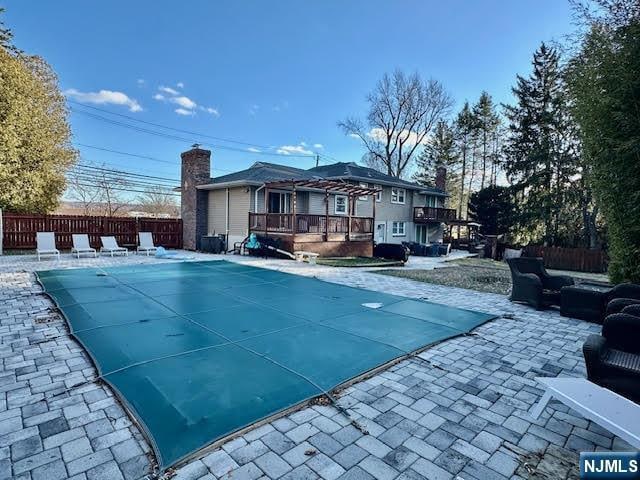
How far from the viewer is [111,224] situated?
15516mm

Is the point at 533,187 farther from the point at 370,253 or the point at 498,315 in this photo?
the point at 498,315

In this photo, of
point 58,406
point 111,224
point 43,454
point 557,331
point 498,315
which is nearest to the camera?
point 43,454

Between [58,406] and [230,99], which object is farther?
[230,99]

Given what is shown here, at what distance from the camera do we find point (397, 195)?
2400cm

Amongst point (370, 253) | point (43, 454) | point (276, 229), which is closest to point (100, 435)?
point (43, 454)

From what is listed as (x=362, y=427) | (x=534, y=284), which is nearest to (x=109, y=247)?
(x=362, y=427)

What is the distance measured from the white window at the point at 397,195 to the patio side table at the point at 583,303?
1799 cm

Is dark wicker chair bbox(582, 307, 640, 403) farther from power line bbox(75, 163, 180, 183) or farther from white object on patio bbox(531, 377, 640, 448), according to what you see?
power line bbox(75, 163, 180, 183)

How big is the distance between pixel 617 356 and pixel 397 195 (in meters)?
21.7

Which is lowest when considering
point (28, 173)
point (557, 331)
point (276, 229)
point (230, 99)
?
point (557, 331)

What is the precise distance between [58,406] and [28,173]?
15.9 metres

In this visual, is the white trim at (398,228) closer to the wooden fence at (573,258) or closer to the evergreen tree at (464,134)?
the wooden fence at (573,258)

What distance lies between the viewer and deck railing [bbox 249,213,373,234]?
1450 cm

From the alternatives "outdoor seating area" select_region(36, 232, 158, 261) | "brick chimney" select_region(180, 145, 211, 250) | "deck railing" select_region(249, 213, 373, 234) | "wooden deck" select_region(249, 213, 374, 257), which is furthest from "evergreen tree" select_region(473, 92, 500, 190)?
"outdoor seating area" select_region(36, 232, 158, 261)
